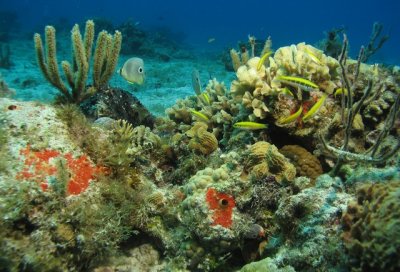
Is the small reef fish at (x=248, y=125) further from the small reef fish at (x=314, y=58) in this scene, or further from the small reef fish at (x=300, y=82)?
the small reef fish at (x=314, y=58)

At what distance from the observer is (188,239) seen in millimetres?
3391

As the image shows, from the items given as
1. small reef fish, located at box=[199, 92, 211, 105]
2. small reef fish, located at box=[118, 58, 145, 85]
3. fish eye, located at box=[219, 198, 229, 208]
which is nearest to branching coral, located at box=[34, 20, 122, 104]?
small reef fish, located at box=[118, 58, 145, 85]

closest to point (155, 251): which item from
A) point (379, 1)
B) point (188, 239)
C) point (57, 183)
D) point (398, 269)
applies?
point (188, 239)

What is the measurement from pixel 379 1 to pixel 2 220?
16298 centimetres

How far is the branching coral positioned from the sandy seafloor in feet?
6.00

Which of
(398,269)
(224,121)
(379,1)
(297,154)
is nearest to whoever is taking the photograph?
(398,269)

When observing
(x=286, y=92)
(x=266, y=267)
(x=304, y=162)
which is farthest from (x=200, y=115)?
(x=266, y=267)

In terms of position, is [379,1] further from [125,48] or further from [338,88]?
[338,88]

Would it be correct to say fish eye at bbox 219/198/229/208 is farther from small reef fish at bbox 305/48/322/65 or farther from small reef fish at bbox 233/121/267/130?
small reef fish at bbox 305/48/322/65

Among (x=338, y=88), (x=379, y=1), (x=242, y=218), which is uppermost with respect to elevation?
(x=379, y=1)

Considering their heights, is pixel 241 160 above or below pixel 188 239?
above

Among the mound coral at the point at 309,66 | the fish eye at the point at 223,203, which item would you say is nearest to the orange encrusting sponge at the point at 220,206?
the fish eye at the point at 223,203

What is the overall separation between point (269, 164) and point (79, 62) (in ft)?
11.5

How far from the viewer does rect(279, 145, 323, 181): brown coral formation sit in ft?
12.8
